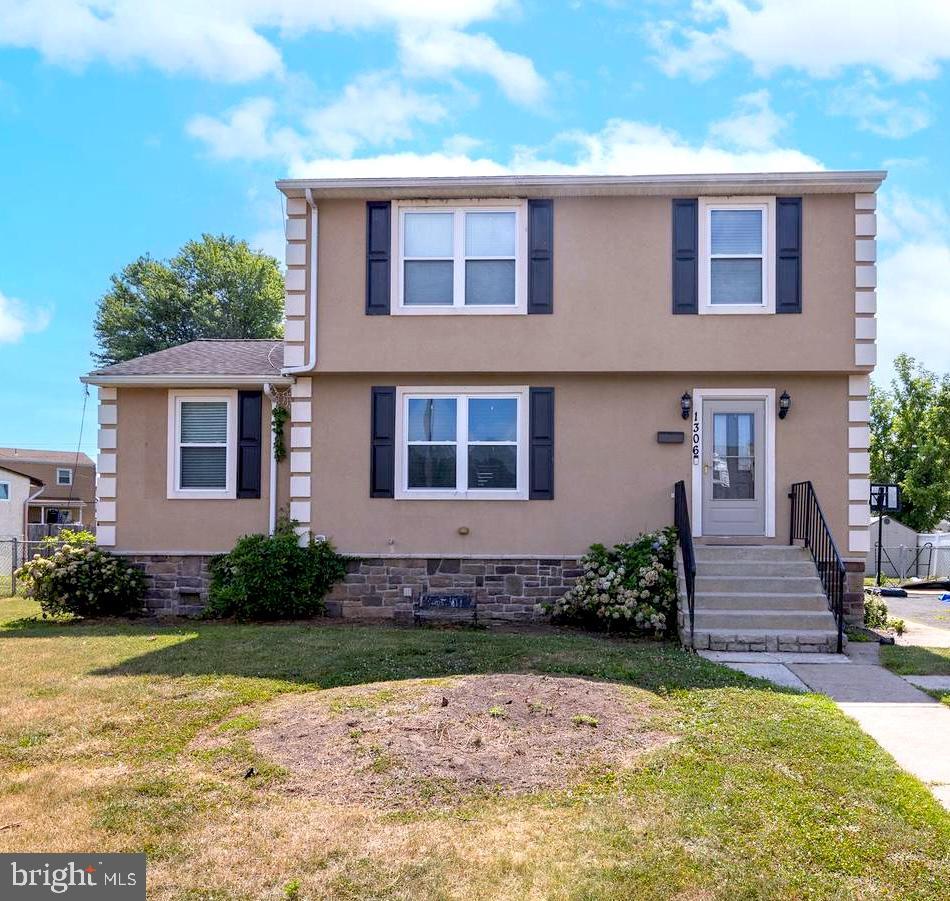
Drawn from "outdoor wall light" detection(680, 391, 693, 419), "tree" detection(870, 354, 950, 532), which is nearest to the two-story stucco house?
"outdoor wall light" detection(680, 391, 693, 419)

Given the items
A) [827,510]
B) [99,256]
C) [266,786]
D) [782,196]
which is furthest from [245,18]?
[99,256]

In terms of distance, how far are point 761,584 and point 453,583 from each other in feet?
12.6

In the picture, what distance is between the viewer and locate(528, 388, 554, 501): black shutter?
1003cm

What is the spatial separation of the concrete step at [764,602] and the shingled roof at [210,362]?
6.32 m

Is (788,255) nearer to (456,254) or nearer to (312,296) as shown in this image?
(456,254)

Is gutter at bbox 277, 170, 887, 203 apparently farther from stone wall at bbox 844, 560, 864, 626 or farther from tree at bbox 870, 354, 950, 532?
tree at bbox 870, 354, 950, 532

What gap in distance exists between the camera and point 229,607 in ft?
33.0

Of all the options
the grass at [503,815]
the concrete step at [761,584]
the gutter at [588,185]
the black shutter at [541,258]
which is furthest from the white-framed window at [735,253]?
the grass at [503,815]

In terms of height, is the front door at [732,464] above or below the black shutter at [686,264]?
below

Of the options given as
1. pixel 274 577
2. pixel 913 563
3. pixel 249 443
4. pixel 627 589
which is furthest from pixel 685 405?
pixel 913 563

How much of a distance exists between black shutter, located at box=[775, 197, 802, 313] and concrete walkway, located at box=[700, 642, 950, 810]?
4327mm

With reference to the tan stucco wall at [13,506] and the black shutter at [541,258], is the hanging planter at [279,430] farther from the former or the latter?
the tan stucco wall at [13,506]

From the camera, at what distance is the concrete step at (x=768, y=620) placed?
8.16m

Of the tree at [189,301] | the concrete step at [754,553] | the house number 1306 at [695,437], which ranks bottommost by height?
the concrete step at [754,553]
